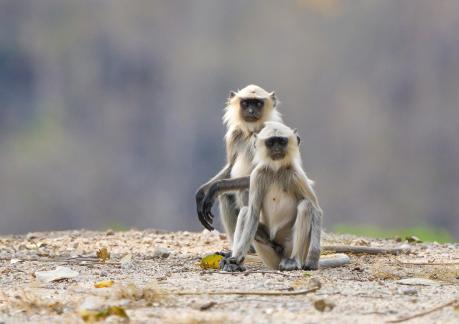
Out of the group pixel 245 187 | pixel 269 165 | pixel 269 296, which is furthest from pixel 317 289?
pixel 245 187

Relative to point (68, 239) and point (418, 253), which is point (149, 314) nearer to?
point (418, 253)

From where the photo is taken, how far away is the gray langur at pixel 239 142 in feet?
25.7

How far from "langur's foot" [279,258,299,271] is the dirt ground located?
199 mm

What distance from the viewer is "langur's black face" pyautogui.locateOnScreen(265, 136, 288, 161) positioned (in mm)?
6594

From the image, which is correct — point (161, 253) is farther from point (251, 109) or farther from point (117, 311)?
point (117, 311)

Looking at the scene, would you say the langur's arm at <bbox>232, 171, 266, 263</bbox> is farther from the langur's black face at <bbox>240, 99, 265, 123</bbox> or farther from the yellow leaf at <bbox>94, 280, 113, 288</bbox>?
the langur's black face at <bbox>240, 99, 265, 123</bbox>

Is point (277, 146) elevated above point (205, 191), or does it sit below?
above

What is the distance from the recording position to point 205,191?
Answer: 8.02m

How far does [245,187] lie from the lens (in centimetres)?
754

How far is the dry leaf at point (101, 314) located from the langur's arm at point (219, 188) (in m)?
3.02

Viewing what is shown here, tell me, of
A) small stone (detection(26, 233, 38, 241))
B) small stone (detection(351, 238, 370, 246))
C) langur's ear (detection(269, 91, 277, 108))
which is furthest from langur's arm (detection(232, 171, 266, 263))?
small stone (detection(26, 233, 38, 241))

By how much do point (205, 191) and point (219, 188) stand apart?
405 millimetres

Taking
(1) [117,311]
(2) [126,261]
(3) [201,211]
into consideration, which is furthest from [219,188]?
(1) [117,311]

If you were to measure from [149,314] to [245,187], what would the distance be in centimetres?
298
